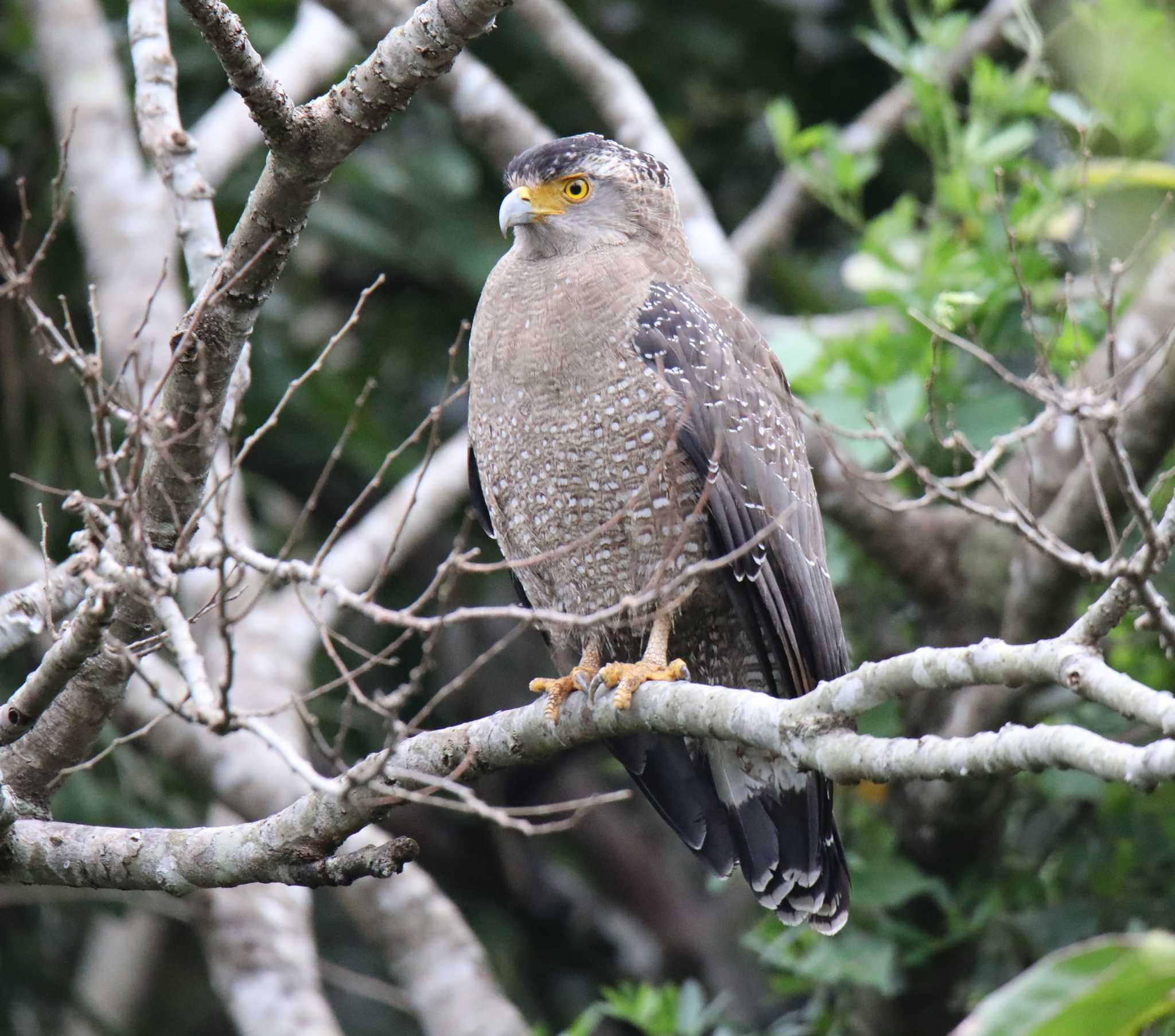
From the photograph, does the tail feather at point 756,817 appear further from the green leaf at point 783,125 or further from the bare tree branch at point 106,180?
the bare tree branch at point 106,180

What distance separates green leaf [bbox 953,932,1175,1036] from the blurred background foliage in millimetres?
1670

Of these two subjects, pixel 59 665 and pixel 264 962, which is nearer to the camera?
pixel 59 665

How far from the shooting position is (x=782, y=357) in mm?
5297

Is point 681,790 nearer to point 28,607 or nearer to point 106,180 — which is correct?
point 28,607

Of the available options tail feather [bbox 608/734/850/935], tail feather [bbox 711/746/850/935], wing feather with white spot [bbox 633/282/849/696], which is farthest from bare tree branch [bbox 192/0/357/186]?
tail feather [bbox 711/746/850/935]

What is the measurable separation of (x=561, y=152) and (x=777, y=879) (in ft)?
8.07

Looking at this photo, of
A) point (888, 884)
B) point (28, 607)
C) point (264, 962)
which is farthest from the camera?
point (264, 962)

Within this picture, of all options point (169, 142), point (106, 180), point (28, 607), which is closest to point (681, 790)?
point (28, 607)

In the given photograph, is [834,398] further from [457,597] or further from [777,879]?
[457,597]

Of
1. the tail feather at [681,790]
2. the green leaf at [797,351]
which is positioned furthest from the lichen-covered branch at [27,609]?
the green leaf at [797,351]

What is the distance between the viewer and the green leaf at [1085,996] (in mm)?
1675

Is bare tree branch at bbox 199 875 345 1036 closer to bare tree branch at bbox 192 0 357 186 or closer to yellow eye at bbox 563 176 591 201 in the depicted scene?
yellow eye at bbox 563 176 591 201

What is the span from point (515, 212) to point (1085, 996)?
11.7 feet

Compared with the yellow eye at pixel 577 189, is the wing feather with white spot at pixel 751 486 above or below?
below
